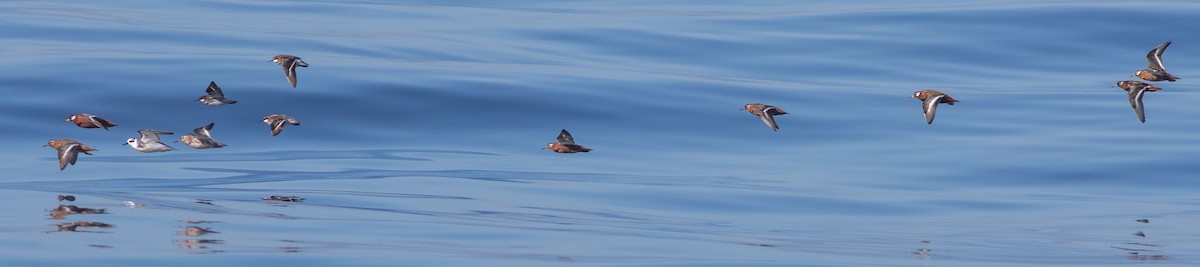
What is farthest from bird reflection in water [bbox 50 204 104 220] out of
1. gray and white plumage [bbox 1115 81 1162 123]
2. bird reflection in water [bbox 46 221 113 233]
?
gray and white plumage [bbox 1115 81 1162 123]

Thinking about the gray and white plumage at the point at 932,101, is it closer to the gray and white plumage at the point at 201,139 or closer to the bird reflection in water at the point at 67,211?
the gray and white plumage at the point at 201,139

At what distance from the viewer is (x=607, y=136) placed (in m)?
39.6

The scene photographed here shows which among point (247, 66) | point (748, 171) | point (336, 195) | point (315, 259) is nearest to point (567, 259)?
point (315, 259)

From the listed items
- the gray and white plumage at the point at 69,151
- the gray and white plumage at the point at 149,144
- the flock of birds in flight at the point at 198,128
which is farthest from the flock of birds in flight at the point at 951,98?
the gray and white plumage at the point at 69,151

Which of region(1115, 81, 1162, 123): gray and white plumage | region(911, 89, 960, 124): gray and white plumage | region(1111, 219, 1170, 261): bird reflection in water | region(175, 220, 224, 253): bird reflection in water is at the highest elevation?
region(1115, 81, 1162, 123): gray and white plumage

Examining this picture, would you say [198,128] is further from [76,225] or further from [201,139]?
[76,225]

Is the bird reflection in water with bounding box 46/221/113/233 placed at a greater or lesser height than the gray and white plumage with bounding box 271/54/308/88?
lesser

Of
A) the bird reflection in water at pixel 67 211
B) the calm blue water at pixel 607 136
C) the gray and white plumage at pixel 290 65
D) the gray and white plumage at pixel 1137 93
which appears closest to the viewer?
the calm blue water at pixel 607 136

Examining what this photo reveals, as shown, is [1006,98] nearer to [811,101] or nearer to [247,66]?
[811,101]

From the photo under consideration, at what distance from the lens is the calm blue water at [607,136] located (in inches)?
938

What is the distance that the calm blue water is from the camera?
23.8m

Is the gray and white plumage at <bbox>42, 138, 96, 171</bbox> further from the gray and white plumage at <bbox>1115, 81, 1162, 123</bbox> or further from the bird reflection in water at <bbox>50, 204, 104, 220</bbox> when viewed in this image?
the gray and white plumage at <bbox>1115, 81, 1162, 123</bbox>

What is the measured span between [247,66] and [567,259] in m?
25.3

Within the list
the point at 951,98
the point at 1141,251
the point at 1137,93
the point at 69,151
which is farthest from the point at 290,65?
the point at 1137,93
